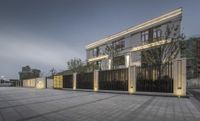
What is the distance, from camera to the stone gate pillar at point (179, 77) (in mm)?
14890

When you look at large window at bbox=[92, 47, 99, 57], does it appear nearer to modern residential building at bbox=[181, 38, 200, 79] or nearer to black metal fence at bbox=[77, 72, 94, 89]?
modern residential building at bbox=[181, 38, 200, 79]

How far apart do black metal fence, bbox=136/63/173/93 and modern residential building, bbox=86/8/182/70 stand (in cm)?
824

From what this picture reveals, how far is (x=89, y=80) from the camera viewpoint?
1038 inches

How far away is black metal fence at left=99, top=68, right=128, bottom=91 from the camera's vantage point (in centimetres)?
2033

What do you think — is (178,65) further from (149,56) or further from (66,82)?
(66,82)

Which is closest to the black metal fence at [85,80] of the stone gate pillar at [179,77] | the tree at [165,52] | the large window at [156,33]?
the tree at [165,52]

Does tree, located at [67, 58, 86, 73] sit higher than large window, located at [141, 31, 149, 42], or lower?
lower

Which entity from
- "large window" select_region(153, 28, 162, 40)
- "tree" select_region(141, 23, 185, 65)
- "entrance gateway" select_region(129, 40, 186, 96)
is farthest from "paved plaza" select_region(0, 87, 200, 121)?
"large window" select_region(153, 28, 162, 40)

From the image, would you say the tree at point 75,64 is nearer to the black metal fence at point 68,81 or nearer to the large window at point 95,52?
the large window at point 95,52

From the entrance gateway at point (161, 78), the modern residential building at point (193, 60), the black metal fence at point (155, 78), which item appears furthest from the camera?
the modern residential building at point (193, 60)

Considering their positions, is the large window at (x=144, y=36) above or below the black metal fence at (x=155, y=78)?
above

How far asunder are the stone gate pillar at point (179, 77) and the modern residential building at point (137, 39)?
9892 mm

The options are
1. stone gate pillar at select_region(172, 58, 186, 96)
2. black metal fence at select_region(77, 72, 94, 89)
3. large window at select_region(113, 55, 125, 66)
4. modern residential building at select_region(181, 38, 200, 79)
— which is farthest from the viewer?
modern residential building at select_region(181, 38, 200, 79)

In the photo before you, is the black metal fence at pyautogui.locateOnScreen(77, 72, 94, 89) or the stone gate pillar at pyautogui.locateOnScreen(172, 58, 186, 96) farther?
the black metal fence at pyautogui.locateOnScreen(77, 72, 94, 89)
